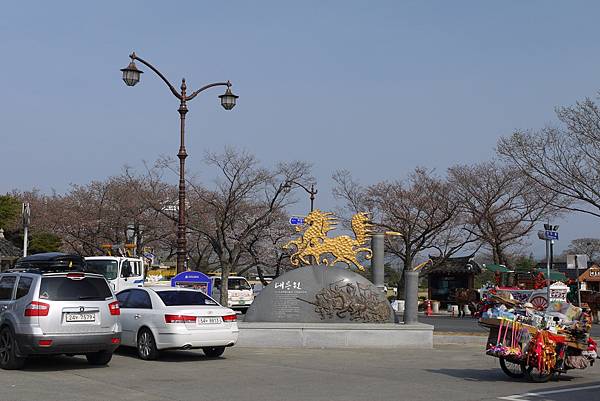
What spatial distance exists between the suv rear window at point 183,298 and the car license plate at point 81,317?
2230 mm

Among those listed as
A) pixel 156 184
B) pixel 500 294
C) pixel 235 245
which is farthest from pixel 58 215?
pixel 500 294

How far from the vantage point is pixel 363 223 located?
65.6 ft

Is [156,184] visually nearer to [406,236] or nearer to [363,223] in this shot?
[406,236]

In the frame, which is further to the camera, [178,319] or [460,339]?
[460,339]

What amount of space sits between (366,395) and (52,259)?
13085 millimetres

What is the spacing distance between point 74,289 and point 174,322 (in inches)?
86.6

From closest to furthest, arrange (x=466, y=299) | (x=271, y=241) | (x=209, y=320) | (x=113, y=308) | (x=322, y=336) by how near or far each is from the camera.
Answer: (x=113, y=308)
(x=209, y=320)
(x=322, y=336)
(x=466, y=299)
(x=271, y=241)

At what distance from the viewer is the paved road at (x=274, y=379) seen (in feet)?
34.7

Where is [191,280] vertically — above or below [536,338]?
above

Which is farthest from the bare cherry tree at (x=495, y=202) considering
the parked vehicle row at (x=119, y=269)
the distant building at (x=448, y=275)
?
the parked vehicle row at (x=119, y=269)

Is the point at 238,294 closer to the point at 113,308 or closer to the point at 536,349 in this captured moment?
the point at 113,308

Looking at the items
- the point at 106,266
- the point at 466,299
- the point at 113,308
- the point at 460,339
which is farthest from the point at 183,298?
the point at 466,299

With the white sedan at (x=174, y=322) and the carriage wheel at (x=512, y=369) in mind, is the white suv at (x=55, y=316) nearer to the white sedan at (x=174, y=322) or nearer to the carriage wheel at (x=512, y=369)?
the white sedan at (x=174, y=322)

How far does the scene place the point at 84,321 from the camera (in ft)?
41.9
